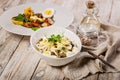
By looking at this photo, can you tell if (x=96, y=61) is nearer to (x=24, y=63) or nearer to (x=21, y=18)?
(x=24, y=63)

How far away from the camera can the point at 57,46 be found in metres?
1.45

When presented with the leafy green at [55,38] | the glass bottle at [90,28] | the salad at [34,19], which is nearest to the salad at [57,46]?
the leafy green at [55,38]

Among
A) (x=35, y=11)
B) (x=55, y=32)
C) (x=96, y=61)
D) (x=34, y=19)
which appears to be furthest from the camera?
(x=35, y=11)

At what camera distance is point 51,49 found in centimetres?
143

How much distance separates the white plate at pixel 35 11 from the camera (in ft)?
5.56

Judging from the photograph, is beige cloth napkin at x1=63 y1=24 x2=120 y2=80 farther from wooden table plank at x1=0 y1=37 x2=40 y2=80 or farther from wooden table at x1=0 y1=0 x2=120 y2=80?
wooden table plank at x1=0 y1=37 x2=40 y2=80

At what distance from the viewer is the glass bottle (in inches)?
62.0

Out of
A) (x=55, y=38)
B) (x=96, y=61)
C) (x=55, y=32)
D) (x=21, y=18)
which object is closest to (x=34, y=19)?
(x=21, y=18)

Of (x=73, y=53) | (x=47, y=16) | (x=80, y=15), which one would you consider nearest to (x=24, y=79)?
(x=73, y=53)

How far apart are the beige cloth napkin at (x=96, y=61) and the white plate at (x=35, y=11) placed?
1.03 ft

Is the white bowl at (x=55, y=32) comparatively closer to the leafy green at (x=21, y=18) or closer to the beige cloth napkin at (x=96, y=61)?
the beige cloth napkin at (x=96, y=61)

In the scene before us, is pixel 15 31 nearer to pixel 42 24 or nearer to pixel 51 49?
pixel 42 24

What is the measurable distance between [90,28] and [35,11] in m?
0.42

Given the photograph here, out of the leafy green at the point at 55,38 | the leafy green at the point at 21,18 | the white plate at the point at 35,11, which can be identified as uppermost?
the leafy green at the point at 55,38
